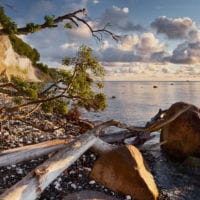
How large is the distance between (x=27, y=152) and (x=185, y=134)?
603 centimetres

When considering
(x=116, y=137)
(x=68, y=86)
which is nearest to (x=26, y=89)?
(x=68, y=86)

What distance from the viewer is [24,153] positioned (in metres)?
8.92

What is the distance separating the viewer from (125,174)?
827 cm

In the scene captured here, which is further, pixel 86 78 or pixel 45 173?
pixel 86 78

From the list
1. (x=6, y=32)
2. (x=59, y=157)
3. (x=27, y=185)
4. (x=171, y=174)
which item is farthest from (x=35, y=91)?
(x=171, y=174)

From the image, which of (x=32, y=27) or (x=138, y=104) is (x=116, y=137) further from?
(x=138, y=104)

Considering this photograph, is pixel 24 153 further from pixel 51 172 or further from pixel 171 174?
pixel 171 174

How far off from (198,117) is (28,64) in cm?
6083

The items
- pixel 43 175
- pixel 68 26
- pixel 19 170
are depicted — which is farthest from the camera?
pixel 68 26

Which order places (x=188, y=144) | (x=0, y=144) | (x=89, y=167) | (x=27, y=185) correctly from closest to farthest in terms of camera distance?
(x=27, y=185)
(x=89, y=167)
(x=0, y=144)
(x=188, y=144)

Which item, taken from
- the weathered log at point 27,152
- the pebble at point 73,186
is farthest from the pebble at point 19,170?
the pebble at point 73,186

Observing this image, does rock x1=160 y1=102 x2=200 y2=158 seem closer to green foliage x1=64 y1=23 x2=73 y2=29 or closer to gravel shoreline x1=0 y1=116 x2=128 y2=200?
gravel shoreline x1=0 y1=116 x2=128 y2=200

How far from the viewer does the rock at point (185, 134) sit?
39.1ft

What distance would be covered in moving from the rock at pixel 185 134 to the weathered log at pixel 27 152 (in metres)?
4.56
